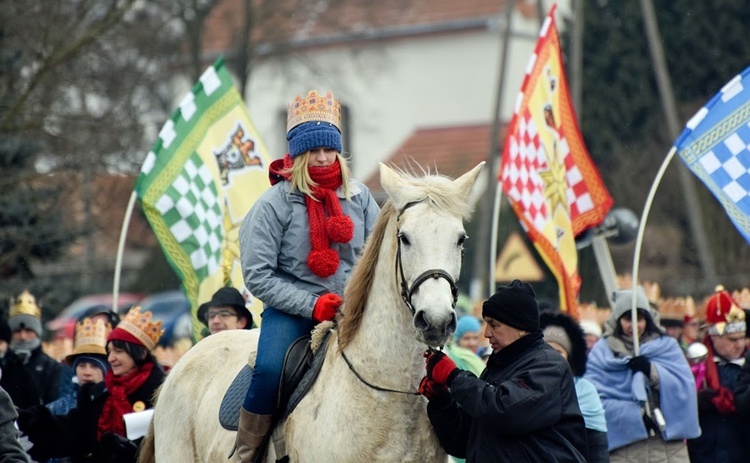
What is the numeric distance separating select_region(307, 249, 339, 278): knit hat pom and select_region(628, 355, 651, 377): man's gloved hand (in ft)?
10.9

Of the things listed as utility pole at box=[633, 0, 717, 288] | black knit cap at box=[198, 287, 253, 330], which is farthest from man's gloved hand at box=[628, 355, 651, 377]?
utility pole at box=[633, 0, 717, 288]

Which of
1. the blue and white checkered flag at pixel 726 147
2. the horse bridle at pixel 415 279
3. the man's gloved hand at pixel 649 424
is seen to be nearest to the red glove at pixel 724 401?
the man's gloved hand at pixel 649 424

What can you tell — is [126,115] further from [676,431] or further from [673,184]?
[673,184]

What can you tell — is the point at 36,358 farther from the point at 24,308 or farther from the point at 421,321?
the point at 421,321

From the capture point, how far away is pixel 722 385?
33.2 ft

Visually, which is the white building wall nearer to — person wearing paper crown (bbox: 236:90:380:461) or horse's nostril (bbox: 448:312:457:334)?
person wearing paper crown (bbox: 236:90:380:461)

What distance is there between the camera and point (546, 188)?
11539mm

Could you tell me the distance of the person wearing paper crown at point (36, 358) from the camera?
1096 cm

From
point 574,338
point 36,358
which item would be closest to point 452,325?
point 574,338

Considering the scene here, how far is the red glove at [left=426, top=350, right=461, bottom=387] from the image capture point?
249 inches

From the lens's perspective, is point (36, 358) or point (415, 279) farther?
point (36, 358)

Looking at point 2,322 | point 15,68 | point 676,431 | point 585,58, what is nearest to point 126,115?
point 15,68

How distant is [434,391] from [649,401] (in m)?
3.61

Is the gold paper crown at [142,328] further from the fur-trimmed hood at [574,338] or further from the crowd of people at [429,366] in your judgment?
the fur-trimmed hood at [574,338]
